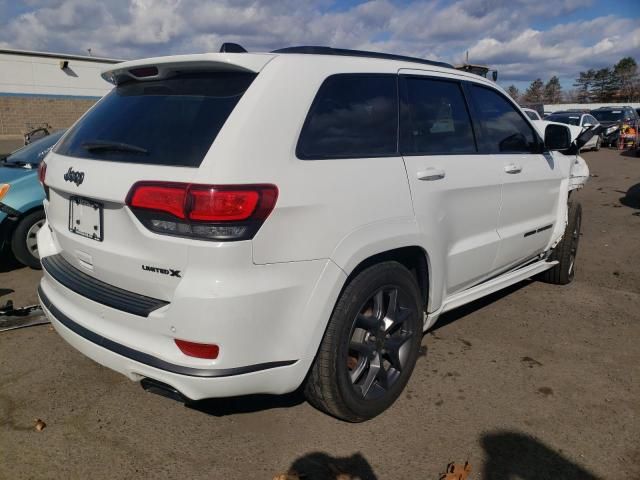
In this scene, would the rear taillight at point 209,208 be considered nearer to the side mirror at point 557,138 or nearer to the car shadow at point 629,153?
the side mirror at point 557,138

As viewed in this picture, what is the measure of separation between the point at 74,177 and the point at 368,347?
66.9 inches

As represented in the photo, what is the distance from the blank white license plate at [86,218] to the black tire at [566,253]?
13.7ft

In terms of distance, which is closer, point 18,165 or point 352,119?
point 352,119

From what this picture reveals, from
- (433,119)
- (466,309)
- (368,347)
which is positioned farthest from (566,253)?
(368,347)

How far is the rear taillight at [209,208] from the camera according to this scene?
6.69 ft

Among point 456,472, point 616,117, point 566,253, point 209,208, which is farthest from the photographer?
point 616,117

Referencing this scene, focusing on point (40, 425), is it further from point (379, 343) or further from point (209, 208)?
point (379, 343)

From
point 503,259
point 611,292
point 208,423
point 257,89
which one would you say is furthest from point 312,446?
point 611,292

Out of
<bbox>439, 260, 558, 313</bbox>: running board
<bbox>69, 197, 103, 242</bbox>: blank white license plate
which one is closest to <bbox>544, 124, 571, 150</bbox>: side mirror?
<bbox>439, 260, 558, 313</bbox>: running board

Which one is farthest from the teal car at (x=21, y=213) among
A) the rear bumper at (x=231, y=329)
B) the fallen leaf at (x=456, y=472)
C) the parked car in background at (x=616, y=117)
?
the parked car in background at (x=616, y=117)

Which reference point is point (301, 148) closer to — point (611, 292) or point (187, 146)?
point (187, 146)

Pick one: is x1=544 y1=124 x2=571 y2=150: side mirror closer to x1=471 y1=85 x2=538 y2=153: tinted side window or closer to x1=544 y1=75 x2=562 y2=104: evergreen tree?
x1=471 y1=85 x2=538 y2=153: tinted side window

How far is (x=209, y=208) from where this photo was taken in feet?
6.68

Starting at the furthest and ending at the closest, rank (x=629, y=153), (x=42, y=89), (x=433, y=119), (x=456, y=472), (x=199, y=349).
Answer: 1. (x=42, y=89)
2. (x=629, y=153)
3. (x=433, y=119)
4. (x=456, y=472)
5. (x=199, y=349)
